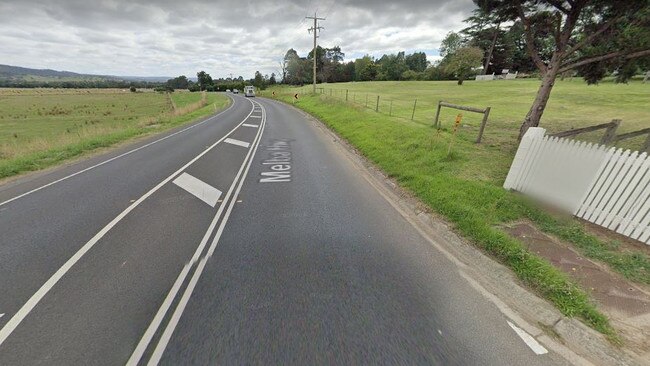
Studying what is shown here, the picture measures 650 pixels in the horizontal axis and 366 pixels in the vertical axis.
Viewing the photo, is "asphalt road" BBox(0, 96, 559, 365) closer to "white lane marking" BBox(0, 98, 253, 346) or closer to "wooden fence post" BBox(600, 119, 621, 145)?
"white lane marking" BBox(0, 98, 253, 346)

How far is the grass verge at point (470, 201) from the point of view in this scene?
355cm

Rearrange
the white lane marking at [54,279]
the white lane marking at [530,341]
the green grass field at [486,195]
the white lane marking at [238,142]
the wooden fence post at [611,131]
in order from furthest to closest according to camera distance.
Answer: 1. the white lane marking at [238,142]
2. the wooden fence post at [611,131]
3. the green grass field at [486,195]
4. the white lane marking at [54,279]
5. the white lane marking at [530,341]

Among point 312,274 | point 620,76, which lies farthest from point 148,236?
point 620,76

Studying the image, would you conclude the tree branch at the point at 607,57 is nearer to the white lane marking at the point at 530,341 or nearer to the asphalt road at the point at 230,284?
the asphalt road at the point at 230,284

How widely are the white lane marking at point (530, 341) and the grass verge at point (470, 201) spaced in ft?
2.11

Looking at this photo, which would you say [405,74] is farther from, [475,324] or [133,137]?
[475,324]

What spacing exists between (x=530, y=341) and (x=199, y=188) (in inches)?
271

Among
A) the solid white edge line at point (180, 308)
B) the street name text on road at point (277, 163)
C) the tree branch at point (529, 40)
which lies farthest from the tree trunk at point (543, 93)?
the solid white edge line at point (180, 308)

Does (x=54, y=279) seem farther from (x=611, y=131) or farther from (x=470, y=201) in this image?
(x=611, y=131)

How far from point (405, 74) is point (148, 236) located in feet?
283

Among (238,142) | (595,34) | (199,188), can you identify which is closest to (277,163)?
(199,188)

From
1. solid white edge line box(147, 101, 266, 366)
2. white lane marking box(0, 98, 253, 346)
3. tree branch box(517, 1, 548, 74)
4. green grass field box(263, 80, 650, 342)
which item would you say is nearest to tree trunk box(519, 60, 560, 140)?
tree branch box(517, 1, 548, 74)

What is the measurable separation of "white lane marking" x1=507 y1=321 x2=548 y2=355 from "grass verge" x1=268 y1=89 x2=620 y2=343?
0.64 meters

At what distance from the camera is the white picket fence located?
14.8ft
